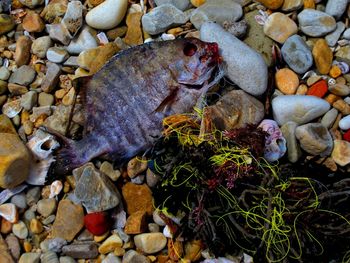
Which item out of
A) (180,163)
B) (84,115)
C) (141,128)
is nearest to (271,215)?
(180,163)

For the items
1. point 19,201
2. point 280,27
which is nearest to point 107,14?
point 280,27

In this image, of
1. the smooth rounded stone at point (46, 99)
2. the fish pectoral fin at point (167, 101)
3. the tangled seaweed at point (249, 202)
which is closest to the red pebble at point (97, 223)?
the tangled seaweed at point (249, 202)

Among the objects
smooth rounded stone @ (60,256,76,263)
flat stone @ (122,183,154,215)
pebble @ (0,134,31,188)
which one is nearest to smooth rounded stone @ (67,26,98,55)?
pebble @ (0,134,31,188)

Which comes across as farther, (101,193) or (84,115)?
(84,115)

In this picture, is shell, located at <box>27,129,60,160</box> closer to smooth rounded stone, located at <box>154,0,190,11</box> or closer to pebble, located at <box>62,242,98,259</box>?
pebble, located at <box>62,242,98,259</box>

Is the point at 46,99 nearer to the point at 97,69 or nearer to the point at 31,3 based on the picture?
the point at 97,69

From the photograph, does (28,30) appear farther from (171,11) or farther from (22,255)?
(22,255)

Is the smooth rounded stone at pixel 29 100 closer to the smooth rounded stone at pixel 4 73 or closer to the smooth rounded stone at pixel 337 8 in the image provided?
the smooth rounded stone at pixel 4 73

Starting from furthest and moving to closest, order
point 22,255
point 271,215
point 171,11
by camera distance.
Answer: point 171,11, point 22,255, point 271,215
